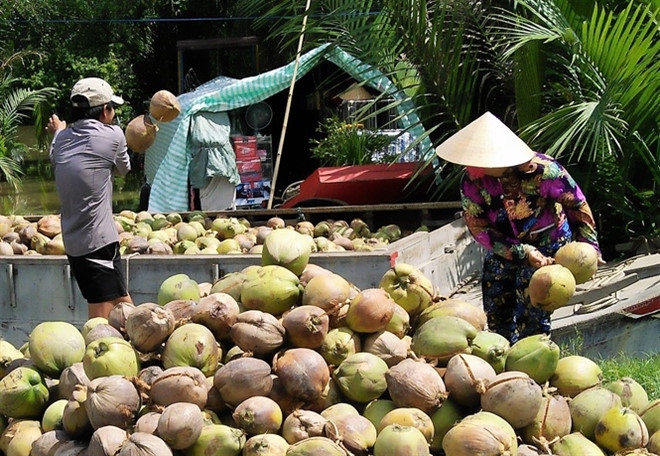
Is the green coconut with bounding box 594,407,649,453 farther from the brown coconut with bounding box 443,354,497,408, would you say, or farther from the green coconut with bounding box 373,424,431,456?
the green coconut with bounding box 373,424,431,456

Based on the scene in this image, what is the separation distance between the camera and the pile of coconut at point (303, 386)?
265cm

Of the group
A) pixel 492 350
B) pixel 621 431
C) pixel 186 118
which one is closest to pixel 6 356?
pixel 492 350

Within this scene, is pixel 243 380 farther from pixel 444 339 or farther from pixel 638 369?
pixel 638 369

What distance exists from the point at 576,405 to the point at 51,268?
4255 millimetres

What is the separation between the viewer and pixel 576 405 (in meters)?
2.87

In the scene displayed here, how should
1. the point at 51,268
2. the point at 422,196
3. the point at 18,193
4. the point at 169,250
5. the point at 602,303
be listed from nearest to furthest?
the point at 602,303 < the point at 51,268 < the point at 169,250 < the point at 422,196 < the point at 18,193

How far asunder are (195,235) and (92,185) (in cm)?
207

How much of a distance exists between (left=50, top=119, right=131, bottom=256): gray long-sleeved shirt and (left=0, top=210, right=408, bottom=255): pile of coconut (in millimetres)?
1218

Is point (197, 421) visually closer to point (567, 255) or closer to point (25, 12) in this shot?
point (567, 255)

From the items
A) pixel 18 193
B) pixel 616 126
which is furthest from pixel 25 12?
pixel 616 126

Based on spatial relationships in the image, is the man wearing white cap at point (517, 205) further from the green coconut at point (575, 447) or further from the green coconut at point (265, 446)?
the green coconut at point (265, 446)

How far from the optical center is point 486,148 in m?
4.43

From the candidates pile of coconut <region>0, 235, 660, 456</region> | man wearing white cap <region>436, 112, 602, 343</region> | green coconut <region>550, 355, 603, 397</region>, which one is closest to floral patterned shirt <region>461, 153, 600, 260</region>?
man wearing white cap <region>436, 112, 602, 343</region>

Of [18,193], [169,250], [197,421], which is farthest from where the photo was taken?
[18,193]
